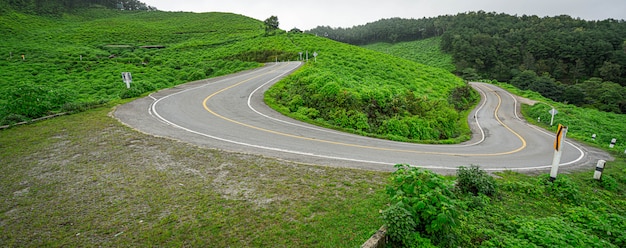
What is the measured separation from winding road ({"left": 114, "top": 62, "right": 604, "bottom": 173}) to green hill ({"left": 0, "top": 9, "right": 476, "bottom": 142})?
1945mm

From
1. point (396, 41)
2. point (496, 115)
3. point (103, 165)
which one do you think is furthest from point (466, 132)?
point (396, 41)

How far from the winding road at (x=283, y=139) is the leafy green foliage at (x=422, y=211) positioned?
365cm

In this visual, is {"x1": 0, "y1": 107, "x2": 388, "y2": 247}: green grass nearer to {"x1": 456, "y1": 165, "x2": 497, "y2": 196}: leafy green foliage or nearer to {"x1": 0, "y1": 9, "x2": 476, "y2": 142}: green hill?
{"x1": 456, "y1": 165, "x2": 497, "y2": 196}: leafy green foliage

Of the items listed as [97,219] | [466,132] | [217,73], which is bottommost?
[466,132]

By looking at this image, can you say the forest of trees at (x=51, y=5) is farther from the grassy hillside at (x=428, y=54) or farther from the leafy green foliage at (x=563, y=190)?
the grassy hillside at (x=428, y=54)

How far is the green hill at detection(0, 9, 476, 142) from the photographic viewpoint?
15562mm

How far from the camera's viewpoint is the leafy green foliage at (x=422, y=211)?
14.5 ft

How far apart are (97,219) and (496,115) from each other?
37.8 m

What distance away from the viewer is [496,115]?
32.3 meters

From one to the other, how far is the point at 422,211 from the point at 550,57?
4212 inches

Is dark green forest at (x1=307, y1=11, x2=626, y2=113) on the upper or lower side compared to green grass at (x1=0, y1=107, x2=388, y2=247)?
upper

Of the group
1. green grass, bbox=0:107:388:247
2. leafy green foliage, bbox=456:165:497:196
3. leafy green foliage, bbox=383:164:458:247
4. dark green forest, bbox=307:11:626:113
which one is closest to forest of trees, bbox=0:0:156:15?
green grass, bbox=0:107:388:247

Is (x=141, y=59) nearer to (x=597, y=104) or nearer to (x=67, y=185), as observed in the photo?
(x=67, y=185)

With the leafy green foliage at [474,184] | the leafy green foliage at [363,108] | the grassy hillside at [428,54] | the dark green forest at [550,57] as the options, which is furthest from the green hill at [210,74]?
the grassy hillside at [428,54]
